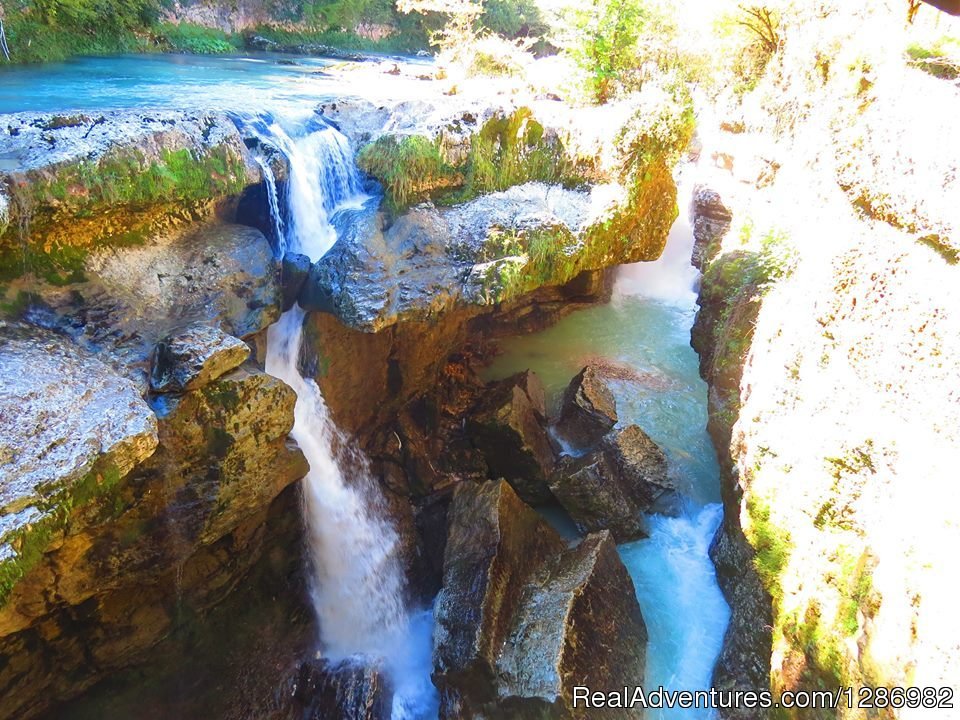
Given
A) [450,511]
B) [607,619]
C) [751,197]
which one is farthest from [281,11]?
[607,619]

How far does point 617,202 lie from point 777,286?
236 centimetres

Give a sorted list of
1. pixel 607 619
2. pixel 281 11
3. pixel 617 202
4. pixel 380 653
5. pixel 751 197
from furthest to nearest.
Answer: pixel 281 11 → pixel 751 197 → pixel 617 202 → pixel 380 653 → pixel 607 619

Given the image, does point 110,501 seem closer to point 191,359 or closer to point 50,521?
point 50,521

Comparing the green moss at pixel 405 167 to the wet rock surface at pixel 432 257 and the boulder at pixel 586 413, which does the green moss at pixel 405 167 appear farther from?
the boulder at pixel 586 413

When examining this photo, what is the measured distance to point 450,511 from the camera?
637 cm

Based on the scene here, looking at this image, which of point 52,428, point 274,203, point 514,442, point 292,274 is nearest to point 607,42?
point 274,203

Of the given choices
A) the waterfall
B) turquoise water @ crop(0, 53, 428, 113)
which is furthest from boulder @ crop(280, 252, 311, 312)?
turquoise water @ crop(0, 53, 428, 113)

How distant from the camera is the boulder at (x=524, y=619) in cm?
468

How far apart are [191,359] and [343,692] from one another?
334cm

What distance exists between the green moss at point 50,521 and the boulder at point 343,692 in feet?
8.86

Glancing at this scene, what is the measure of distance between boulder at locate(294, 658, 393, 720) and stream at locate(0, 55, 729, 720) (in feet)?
0.73

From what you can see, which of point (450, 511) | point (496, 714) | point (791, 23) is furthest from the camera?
point (791, 23)

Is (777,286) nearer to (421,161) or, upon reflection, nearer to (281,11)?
(421,161)

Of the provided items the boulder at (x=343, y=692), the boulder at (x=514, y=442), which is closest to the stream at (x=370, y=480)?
the boulder at (x=343, y=692)
